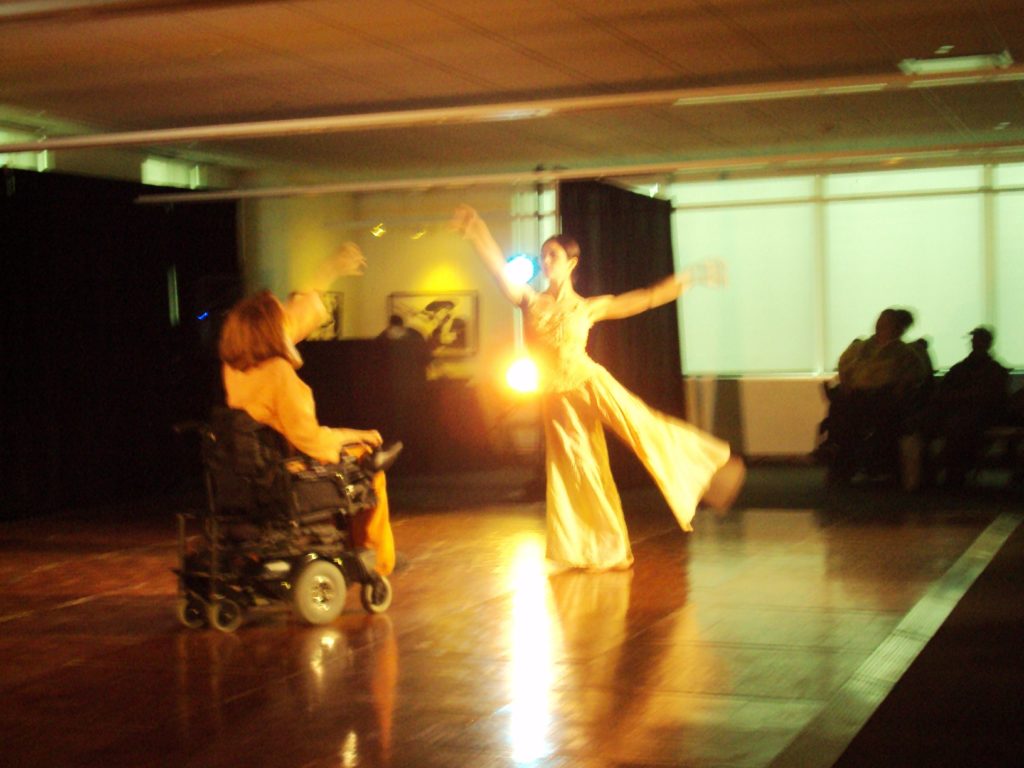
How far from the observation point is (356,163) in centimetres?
1280

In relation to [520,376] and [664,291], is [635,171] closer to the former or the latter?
[664,291]

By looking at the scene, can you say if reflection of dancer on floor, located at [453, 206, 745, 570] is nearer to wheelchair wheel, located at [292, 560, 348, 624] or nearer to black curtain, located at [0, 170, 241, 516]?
wheelchair wheel, located at [292, 560, 348, 624]

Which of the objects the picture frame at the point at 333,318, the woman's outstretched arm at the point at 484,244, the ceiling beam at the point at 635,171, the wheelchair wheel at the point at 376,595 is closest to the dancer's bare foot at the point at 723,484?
the woman's outstretched arm at the point at 484,244

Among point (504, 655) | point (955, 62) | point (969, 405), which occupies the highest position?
point (955, 62)

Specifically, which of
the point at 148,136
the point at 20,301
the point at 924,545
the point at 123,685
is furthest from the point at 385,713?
the point at 20,301

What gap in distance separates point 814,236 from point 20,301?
7365 millimetres

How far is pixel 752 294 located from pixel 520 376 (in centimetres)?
249

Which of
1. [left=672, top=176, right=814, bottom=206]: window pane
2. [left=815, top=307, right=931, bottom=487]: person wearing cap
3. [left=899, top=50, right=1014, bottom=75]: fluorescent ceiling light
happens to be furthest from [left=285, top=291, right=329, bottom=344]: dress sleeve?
[left=672, top=176, right=814, bottom=206]: window pane

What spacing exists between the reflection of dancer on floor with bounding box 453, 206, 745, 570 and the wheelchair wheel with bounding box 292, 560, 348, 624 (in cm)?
146

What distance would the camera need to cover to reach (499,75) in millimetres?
8867

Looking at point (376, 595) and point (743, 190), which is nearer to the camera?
point (376, 595)

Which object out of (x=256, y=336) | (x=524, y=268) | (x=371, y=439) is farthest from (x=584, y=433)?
(x=524, y=268)

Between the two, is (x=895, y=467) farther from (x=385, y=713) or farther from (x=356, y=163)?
(x=385, y=713)

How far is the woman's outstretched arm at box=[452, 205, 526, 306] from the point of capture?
6.80 m
